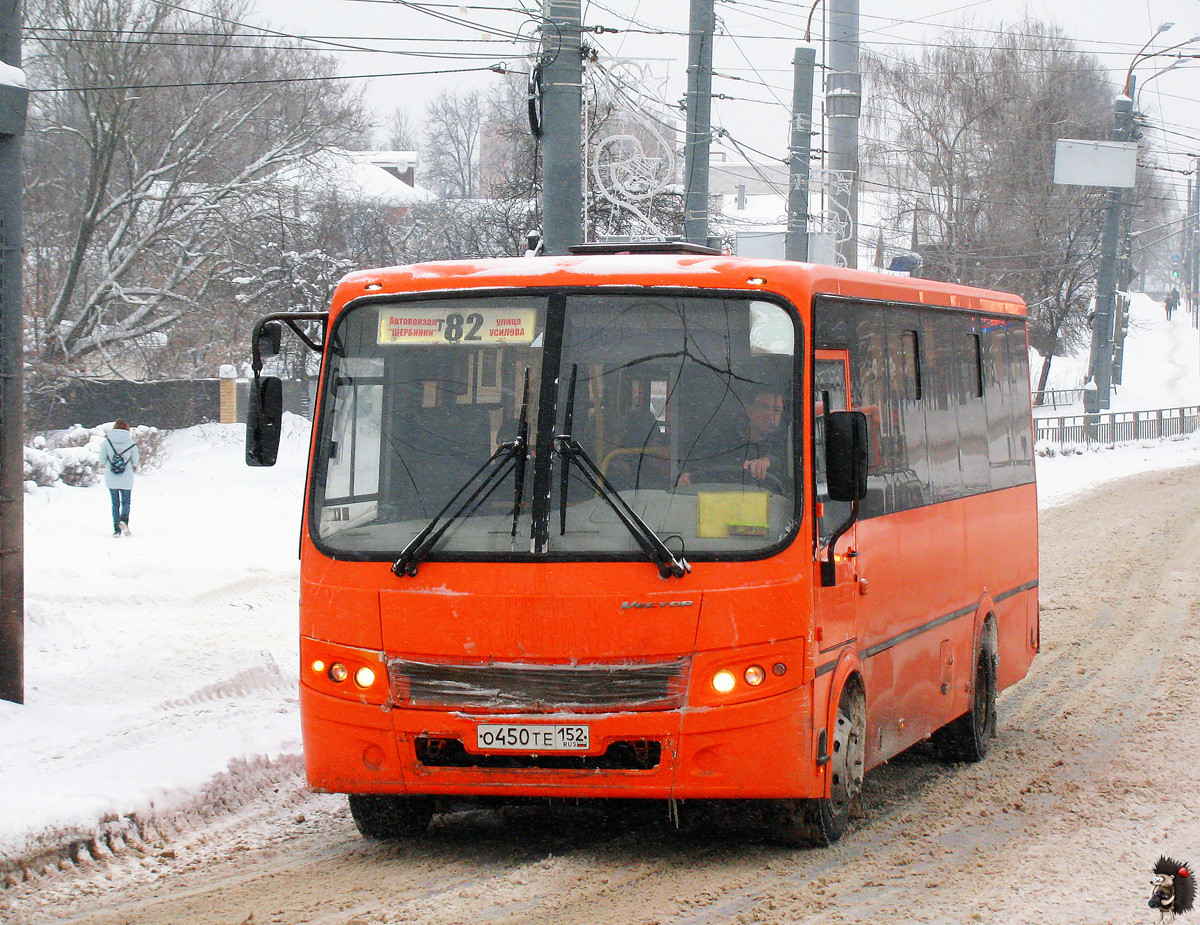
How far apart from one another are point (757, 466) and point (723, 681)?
856 mm

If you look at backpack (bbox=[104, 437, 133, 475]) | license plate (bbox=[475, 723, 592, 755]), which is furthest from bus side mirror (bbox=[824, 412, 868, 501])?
backpack (bbox=[104, 437, 133, 475])

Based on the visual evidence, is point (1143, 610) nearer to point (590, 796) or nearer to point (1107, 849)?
point (1107, 849)

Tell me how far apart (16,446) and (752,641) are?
5063 mm

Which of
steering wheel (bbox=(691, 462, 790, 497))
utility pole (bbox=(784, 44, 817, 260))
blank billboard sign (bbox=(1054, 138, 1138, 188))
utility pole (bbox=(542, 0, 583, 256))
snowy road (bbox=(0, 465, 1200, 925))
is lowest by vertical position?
snowy road (bbox=(0, 465, 1200, 925))

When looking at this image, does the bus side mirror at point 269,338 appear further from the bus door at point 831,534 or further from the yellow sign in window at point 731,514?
the bus door at point 831,534

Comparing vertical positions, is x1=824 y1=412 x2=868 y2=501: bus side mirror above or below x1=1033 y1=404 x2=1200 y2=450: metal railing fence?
above

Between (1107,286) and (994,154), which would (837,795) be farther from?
(994,154)

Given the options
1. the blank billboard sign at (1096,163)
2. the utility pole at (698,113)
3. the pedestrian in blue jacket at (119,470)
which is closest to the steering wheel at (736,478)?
the utility pole at (698,113)

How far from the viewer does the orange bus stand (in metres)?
5.98

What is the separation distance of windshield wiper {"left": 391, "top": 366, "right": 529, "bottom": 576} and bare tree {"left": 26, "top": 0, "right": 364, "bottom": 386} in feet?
73.9

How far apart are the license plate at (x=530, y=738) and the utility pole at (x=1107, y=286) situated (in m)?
34.5

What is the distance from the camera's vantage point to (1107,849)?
21.1 feet

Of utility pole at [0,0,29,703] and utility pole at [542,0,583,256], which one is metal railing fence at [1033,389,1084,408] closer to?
utility pole at [542,0,583,256]

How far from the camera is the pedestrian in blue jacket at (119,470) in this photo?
19.5 m
